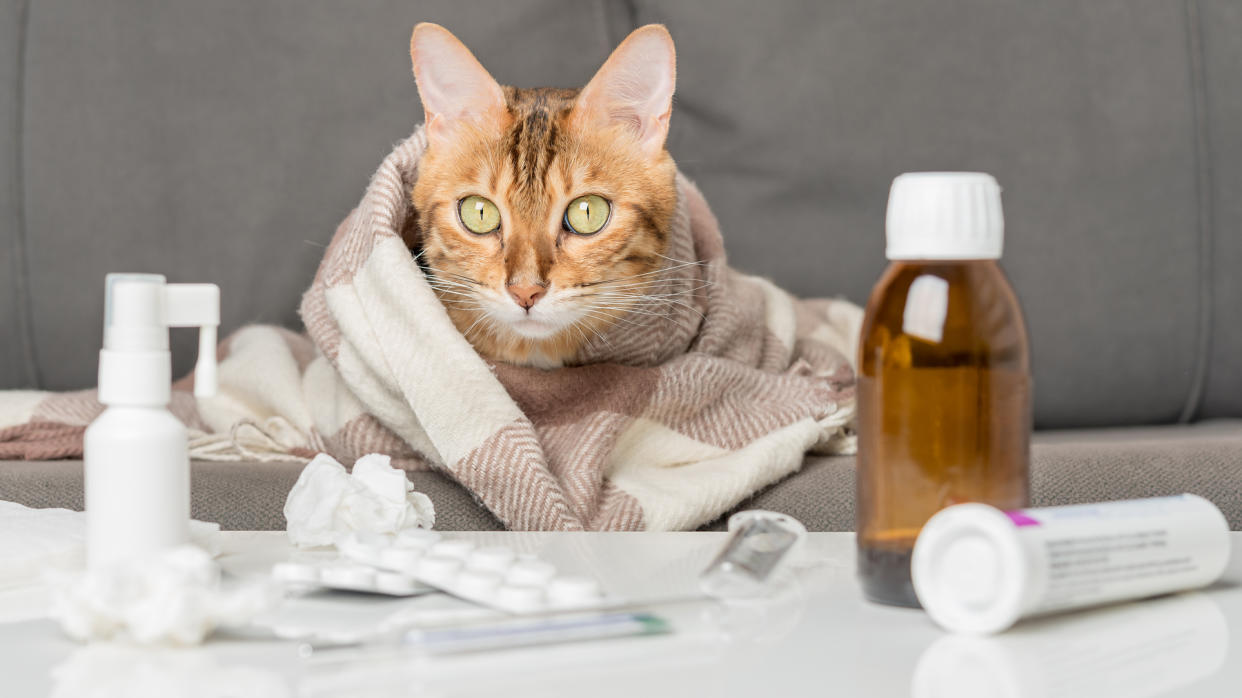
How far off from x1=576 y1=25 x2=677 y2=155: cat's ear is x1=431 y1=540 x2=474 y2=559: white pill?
28.4 inches

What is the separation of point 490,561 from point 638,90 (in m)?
0.78

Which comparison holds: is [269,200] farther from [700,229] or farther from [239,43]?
[700,229]

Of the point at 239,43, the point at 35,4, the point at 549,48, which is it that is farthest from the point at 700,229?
the point at 35,4

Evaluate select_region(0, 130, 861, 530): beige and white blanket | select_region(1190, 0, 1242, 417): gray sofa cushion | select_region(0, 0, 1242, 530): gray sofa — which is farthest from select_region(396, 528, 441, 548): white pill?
select_region(1190, 0, 1242, 417): gray sofa cushion

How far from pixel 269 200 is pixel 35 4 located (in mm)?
435

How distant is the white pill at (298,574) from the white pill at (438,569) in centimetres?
5

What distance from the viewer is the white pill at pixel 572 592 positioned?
1.67 feet

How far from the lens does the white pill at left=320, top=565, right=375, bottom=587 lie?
55 cm

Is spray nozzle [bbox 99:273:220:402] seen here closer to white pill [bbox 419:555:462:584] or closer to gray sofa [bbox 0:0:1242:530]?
white pill [bbox 419:555:462:584]

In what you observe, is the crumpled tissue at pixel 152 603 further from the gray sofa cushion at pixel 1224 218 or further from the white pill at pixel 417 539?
the gray sofa cushion at pixel 1224 218

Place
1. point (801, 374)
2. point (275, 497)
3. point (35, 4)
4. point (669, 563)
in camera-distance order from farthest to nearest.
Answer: point (35, 4) → point (801, 374) → point (275, 497) → point (669, 563)

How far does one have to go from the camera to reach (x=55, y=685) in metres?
0.43

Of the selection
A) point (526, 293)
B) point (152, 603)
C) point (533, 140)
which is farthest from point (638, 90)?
point (152, 603)

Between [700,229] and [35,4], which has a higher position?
[35,4]
